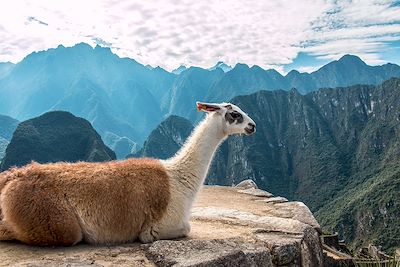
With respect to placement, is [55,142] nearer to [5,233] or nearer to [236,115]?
[236,115]

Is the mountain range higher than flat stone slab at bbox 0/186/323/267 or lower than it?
lower

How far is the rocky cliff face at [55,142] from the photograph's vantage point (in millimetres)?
75438

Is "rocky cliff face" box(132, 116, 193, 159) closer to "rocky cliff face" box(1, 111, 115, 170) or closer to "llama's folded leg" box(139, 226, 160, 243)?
"rocky cliff face" box(1, 111, 115, 170)

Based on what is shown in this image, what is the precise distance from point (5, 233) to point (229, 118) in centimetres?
267

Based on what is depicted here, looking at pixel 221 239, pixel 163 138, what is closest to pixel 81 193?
pixel 221 239

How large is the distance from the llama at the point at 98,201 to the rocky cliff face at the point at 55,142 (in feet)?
232

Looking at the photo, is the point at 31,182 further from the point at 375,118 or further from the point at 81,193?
the point at 375,118

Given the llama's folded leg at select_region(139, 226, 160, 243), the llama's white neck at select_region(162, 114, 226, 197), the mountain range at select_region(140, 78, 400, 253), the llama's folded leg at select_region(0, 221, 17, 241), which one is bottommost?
the mountain range at select_region(140, 78, 400, 253)

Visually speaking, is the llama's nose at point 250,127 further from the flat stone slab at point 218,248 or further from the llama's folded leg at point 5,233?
the llama's folded leg at point 5,233

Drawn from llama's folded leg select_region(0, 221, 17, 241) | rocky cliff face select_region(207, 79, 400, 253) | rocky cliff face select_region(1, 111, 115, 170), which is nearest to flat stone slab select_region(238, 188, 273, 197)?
llama's folded leg select_region(0, 221, 17, 241)

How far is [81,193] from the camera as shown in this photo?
391 centimetres

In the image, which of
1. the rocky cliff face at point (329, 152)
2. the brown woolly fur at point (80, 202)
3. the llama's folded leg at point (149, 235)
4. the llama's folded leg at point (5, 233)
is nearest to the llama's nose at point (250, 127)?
the brown woolly fur at point (80, 202)

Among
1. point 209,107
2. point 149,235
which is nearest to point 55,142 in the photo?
point 209,107

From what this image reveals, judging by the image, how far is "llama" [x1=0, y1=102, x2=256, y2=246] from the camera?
3699 millimetres
